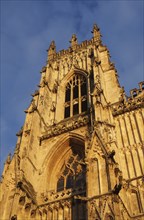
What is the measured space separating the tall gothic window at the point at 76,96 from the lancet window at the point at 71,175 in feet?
14.5

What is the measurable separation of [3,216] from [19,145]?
427cm

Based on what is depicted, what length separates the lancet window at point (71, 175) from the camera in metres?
14.4

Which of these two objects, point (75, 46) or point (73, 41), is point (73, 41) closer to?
point (73, 41)

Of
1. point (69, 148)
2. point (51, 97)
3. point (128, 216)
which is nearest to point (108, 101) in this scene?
point (69, 148)

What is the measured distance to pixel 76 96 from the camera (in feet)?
70.2

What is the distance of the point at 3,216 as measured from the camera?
1198 centimetres

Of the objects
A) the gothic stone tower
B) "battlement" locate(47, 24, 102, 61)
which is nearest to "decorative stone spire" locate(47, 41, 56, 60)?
"battlement" locate(47, 24, 102, 61)

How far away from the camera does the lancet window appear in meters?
14.4

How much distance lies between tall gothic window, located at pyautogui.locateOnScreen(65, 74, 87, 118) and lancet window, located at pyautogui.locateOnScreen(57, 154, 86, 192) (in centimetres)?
441

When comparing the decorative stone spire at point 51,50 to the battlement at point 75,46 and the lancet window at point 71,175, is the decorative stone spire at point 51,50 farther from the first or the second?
the lancet window at point 71,175

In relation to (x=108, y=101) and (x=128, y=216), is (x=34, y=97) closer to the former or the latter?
(x=108, y=101)

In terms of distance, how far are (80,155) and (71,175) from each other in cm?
127

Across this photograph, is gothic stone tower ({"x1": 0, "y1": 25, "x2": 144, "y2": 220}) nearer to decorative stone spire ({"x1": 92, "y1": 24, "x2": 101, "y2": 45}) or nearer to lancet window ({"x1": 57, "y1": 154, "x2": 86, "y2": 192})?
lancet window ({"x1": 57, "y1": 154, "x2": 86, "y2": 192})

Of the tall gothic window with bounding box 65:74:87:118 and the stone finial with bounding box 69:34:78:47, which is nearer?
the tall gothic window with bounding box 65:74:87:118
